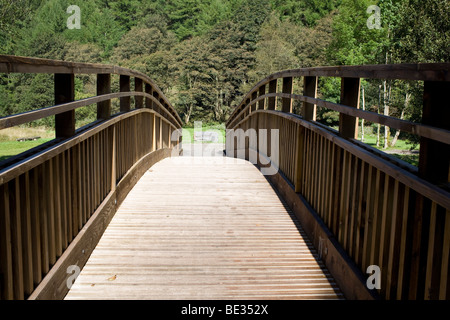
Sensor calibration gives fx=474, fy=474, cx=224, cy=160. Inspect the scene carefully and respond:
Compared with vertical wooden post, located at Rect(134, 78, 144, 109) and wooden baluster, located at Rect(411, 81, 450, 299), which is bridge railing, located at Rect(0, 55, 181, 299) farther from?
wooden baluster, located at Rect(411, 81, 450, 299)

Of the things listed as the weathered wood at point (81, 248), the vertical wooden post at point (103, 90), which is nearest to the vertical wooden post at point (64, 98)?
the weathered wood at point (81, 248)

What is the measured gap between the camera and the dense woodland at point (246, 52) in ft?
79.1

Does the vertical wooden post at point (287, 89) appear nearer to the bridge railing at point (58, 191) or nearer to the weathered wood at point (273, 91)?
the weathered wood at point (273, 91)

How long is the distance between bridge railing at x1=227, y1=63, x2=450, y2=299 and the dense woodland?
17603mm

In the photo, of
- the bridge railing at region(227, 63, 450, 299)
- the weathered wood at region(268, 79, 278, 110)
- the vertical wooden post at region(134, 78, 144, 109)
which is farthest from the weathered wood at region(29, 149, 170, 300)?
the weathered wood at region(268, 79, 278, 110)

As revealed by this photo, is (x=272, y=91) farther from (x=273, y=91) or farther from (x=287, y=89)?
(x=287, y=89)

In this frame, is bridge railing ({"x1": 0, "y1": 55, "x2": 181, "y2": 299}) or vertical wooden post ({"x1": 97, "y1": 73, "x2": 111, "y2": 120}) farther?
vertical wooden post ({"x1": 97, "y1": 73, "x2": 111, "y2": 120})

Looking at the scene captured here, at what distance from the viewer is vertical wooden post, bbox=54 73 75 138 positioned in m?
3.35

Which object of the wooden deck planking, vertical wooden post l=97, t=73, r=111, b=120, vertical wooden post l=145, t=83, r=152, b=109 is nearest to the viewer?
the wooden deck planking

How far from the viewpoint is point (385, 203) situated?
2.73 meters

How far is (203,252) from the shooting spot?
405 centimetres

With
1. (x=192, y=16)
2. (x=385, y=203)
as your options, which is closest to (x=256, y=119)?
(x=385, y=203)

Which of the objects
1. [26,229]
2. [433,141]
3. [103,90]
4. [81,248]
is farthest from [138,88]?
[433,141]
